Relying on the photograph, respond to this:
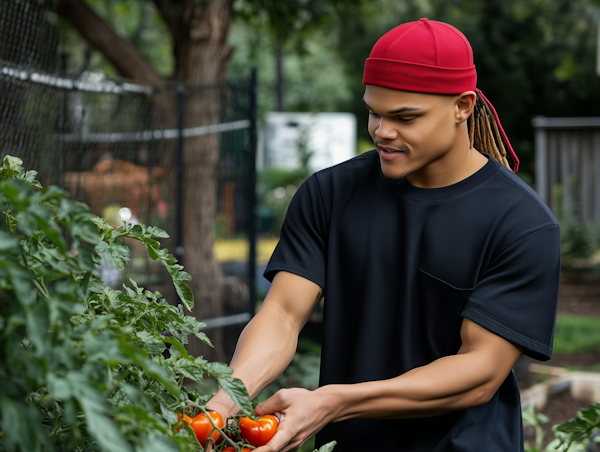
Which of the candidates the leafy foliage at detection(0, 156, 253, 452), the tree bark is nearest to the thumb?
the leafy foliage at detection(0, 156, 253, 452)

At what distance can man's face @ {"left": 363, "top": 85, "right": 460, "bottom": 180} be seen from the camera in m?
1.93

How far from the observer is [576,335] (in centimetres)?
795

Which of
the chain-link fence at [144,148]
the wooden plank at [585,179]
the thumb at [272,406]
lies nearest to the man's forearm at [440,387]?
the thumb at [272,406]

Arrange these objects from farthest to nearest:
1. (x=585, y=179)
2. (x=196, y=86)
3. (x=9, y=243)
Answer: (x=585, y=179)
(x=196, y=86)
(x=9, y=243)

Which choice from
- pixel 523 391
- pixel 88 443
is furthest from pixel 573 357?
pixel 88 443

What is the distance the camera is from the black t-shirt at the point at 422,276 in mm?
1885

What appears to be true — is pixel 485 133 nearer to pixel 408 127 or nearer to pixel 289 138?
pixel 408 127

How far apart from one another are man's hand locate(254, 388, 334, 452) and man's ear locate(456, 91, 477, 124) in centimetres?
93

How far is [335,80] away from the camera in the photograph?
28.8m

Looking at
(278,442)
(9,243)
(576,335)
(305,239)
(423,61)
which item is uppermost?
(423,61)

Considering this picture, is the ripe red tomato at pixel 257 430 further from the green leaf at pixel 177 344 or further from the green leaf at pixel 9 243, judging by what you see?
the green leaf at pixel 9 243

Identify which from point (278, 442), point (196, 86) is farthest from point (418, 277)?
point (196, 86)

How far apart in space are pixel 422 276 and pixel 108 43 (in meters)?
5.27

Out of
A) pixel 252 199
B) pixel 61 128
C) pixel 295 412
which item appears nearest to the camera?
pixel 295 412
